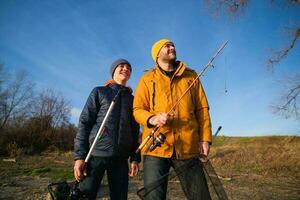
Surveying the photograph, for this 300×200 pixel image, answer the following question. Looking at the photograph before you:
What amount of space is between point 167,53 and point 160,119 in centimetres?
88

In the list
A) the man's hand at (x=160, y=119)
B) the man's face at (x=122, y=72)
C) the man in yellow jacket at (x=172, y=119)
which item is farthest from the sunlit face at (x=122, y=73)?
the man's hand at (x=160, y=119)

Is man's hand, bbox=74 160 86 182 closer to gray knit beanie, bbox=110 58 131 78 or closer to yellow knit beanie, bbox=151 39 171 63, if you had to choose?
gray knit beanie, bbox=110 58 131 78

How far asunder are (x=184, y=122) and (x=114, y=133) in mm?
852

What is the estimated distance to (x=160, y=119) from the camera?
2.53m

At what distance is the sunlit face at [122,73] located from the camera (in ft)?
11.2

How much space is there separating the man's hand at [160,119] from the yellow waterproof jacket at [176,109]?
100 mm

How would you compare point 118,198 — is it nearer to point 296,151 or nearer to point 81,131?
point 81,131

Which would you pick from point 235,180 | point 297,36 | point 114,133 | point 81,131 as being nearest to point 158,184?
point 114,133

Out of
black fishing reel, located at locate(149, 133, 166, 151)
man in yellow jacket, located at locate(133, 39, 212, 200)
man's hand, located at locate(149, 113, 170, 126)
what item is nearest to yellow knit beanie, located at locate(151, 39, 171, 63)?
man in yellow jacket, located at locate(133, 39, 212, 200)

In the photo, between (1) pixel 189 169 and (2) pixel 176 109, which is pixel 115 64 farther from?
(1) pixel 189 169

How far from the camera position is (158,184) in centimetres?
243

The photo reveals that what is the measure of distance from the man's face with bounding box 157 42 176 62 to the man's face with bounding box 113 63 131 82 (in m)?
0.58

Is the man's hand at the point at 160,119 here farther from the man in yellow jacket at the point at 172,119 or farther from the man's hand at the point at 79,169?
the man's hand at the point at 79,169

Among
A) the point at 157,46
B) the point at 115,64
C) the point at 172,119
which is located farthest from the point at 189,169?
the point at 115,64
